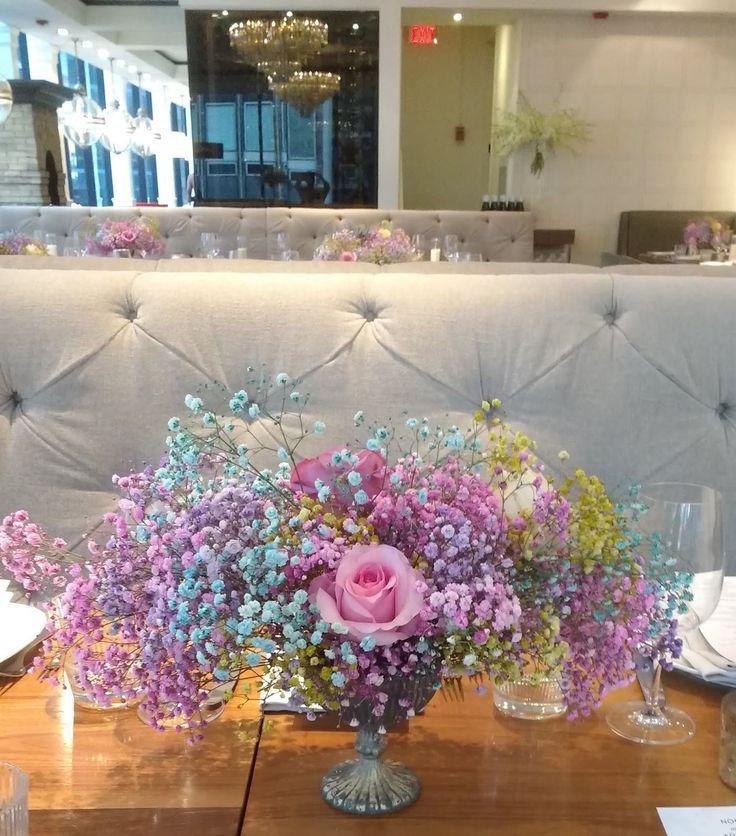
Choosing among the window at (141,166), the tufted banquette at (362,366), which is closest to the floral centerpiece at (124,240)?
the tufted banquette at (362,366)

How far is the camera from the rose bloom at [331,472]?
1.93 ft

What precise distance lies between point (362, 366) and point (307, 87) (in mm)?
5623

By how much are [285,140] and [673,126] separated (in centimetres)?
321

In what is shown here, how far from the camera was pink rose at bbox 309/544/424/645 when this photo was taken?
521 millimetres

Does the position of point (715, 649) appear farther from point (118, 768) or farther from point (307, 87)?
point (307, 87)

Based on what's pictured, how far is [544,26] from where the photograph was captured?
6.46m

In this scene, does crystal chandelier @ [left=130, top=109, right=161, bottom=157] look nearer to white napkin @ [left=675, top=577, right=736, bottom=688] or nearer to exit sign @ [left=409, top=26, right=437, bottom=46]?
exit sign @ [left=409, top=26, right=437, bottom=46]

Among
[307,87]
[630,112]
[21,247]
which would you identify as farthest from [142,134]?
[21,247]

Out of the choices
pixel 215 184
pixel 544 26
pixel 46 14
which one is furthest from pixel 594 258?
pixel 46 14

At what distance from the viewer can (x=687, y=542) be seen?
0.74 m

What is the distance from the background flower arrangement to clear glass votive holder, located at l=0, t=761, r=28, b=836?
76 millimetres

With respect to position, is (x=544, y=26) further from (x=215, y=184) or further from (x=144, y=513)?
(x=144, y=513)

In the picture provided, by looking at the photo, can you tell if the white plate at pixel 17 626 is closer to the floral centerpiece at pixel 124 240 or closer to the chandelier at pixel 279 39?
the floral centerpiece at pixel 124 240

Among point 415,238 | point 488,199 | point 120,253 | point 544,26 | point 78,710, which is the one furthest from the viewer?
point 488,199
